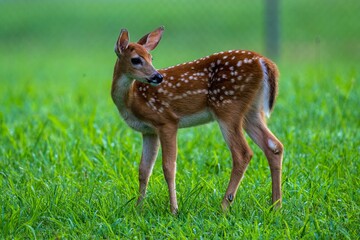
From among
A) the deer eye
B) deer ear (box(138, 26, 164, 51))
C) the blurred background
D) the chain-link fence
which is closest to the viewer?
the deer eye

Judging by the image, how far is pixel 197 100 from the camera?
16.7 ft

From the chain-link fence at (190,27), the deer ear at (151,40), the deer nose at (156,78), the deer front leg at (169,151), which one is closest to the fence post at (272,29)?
the chain-link fence at (190,27)

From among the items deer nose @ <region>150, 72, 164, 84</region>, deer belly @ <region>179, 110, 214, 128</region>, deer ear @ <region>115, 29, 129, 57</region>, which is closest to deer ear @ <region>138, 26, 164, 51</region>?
deer ear @ <region>115, 29, 129, 57</region>

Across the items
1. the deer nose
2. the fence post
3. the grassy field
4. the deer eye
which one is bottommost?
the fence post

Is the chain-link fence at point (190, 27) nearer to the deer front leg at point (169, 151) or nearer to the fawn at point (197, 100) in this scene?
the fawn at point (197, 100)

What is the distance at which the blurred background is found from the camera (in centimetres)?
→ 1253

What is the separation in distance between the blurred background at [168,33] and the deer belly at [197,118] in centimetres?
603

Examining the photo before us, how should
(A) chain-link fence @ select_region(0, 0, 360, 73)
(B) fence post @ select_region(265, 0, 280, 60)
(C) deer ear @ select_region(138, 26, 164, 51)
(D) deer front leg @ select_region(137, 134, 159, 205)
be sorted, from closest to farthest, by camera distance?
(D) deer front leg @ select_region(137, 134, 159, 205) → (C) deer ear @ select_region(138, 26, 164, 51) → (B) fence post @ select_region(265, 0, 280, 60) → (A) chain-link fence @ select_region(0, 0, 360, 73)

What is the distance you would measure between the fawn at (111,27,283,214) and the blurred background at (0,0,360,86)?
595cm

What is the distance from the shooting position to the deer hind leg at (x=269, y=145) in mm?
4867

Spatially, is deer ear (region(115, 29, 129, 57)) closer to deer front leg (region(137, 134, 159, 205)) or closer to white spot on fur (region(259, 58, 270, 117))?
deer front leg (region(137, 134, 159, 205))

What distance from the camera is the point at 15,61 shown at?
13.9 m

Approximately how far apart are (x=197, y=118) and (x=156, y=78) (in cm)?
46

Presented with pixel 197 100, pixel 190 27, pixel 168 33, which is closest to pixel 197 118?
pixel 197 100
